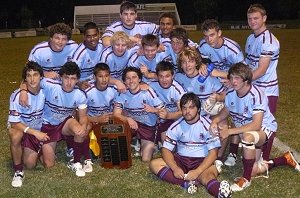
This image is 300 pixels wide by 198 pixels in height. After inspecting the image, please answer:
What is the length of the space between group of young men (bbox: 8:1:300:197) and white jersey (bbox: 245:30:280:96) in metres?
0.01

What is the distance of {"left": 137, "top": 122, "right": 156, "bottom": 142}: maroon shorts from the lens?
6121 mm

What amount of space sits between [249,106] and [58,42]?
8.98 feet

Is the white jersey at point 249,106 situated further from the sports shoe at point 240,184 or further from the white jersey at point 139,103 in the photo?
the white jersey at point 139,103

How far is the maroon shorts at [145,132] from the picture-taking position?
6121 millimetres

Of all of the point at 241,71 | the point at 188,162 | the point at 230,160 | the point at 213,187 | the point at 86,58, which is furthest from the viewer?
the point at 86,58

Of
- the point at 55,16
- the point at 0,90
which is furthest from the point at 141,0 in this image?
the point at 0,90

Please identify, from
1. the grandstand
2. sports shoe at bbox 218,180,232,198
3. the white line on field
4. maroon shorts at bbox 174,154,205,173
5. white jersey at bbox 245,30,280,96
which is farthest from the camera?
the grandstand

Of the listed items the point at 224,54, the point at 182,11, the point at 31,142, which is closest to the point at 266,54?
the point at 224,54

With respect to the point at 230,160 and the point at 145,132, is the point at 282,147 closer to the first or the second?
the point at 230,160

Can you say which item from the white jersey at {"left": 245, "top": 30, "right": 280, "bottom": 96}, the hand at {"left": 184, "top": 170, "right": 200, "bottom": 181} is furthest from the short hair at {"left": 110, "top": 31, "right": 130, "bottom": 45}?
the hand at {"left": 184, "top": 170, "right": 200, "bottom": 181}

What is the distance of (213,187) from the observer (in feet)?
15.1

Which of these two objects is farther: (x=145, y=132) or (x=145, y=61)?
(x=145, y=61)

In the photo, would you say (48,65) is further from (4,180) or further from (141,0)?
(141,0)

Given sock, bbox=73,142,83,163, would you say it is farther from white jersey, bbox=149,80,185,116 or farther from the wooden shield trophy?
white jersey, bbox=149,80,185,116
